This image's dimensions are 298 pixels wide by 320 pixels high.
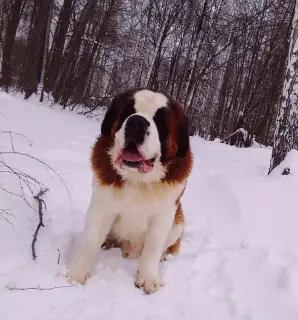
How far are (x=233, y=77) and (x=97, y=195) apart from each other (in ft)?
65.7

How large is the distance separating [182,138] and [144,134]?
406 millimetres

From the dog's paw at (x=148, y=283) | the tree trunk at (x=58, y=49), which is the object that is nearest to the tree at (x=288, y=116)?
the dog's paw at (x=148, y=283)

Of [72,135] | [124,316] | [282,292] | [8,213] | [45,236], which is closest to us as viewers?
[124,316]

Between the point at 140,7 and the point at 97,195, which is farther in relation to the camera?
the point at 140,7

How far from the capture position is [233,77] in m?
21.3

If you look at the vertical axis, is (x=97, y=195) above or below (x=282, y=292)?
above

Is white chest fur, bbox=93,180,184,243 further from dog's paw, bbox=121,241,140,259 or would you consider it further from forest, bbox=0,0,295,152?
forest, bbox=0,0,295,152

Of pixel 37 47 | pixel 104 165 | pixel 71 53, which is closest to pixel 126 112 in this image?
pixel 104 165

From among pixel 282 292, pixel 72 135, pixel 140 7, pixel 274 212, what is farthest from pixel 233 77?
pixel 282 292

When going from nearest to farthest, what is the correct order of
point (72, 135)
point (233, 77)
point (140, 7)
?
point (72, 135), point (140, 7), point (233, 77)

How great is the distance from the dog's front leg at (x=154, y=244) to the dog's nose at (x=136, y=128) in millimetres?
653

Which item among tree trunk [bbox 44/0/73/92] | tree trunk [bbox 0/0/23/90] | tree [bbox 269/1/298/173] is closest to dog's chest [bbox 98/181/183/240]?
tree [bbox 269/1/298/173]

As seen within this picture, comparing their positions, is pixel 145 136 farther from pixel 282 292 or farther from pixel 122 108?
pixel 282 292

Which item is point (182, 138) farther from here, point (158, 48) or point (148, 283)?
point (158, 48)
